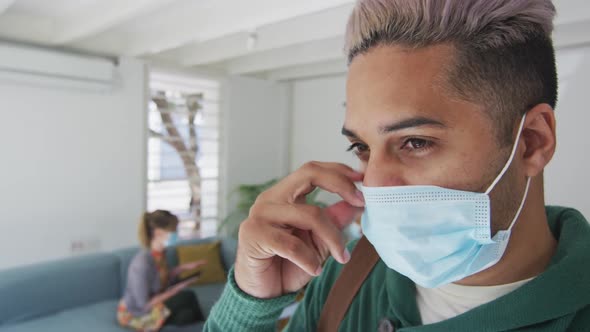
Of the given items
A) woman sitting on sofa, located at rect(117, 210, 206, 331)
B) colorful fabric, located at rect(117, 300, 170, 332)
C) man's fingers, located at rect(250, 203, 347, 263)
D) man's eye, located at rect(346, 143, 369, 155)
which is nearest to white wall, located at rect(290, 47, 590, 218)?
man's eye, located at rect(346, 143, 369, 155)

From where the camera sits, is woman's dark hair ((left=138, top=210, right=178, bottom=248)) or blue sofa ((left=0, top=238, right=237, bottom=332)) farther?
woman's dark hair ((left=138, top=210, right=178, bottom=248))

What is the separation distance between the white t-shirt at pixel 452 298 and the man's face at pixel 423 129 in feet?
0.43

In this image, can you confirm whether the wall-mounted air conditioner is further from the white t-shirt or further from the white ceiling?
the white t-shirt

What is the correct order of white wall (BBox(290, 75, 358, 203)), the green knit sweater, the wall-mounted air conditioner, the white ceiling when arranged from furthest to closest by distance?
white wall (BBox(290, 75, 358, 203)) → the wall-mounted air conditioner → the white ceiling → the green knit sweater

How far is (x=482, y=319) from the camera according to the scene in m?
0.71

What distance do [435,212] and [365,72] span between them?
0.30m

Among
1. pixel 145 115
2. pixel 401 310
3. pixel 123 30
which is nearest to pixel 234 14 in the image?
pixel 123 30

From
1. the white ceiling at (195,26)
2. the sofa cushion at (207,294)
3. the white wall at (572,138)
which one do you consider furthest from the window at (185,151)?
the white wall at (572,138)

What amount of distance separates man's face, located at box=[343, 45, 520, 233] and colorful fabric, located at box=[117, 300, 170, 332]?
2.53m

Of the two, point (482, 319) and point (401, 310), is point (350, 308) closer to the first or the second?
point (401, 310)

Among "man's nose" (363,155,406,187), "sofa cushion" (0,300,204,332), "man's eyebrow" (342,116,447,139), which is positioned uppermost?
"man's eyebrow" (342,116,447,139)

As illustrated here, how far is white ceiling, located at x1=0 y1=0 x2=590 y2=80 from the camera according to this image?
2535 millimetres

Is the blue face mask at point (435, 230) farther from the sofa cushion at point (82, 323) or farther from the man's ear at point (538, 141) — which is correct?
the sofa cushion at point (82, 323)

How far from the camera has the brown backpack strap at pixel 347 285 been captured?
3.06 feet
